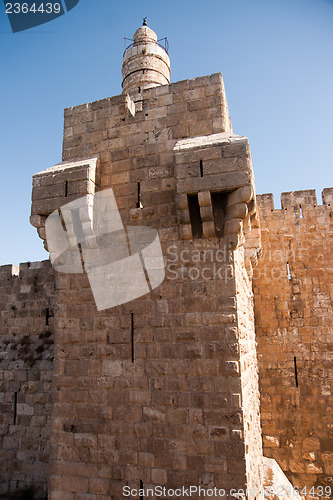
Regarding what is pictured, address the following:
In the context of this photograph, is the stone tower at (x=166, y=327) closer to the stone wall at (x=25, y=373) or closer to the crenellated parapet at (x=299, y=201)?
the stone wall at (x=25, y=373)

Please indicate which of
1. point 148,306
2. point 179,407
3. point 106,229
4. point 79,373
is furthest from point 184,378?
point 106,229

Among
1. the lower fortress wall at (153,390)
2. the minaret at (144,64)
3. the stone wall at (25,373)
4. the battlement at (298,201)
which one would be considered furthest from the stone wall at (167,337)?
the minaret at (144,64)

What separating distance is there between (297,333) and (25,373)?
5213 millimetres

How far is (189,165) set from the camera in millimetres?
3844

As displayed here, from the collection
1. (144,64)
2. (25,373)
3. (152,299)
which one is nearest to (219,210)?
(152,299)

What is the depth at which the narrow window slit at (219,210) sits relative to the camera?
153 inches

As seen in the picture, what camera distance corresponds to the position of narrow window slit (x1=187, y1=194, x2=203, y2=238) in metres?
3.95

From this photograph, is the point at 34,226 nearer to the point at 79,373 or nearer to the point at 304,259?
the point at 79,373

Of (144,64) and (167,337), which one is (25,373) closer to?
(167,337)

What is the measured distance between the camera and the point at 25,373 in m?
6.59

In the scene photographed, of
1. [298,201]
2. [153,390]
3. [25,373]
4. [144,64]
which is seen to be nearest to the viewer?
[153,390]

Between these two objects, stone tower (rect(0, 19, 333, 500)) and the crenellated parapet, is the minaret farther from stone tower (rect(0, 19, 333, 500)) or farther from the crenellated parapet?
stone tower (rect(0, 19, 333, 500))

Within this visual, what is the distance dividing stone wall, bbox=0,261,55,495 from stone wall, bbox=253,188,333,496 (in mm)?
4073

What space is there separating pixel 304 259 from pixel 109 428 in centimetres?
528
